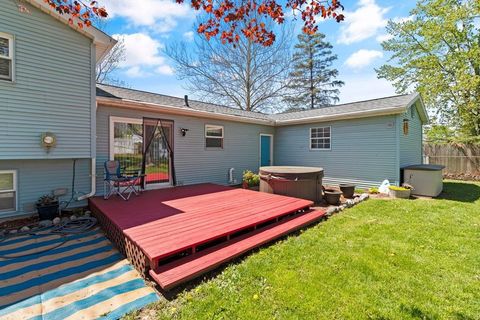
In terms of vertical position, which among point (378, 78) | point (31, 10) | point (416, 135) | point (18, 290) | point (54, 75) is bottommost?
point (18, 290)

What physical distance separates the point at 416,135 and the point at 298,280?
9990 millimetres

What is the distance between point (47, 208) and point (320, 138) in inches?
352

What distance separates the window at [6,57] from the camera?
4.46 meters

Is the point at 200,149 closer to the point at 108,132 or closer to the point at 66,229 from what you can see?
the point at 108,132

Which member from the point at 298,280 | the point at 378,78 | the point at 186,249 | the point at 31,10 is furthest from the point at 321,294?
the point at 378,78

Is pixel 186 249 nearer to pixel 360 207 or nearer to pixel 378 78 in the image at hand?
pixel 360 207

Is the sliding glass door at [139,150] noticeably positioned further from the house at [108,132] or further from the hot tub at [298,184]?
the hot tub at [298,184]

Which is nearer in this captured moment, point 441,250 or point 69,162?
point 441,250

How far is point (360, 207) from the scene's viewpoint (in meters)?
5.95

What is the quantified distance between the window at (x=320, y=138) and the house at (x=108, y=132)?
4cm

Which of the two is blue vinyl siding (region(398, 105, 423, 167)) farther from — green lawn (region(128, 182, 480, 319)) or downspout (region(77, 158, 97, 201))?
downspout (region(77, 158, 97, 201))

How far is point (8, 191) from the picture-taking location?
4.93 metres

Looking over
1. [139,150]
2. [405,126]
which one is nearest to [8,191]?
[139,150]

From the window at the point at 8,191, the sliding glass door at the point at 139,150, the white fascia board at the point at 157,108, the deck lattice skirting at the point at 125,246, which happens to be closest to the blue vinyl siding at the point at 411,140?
the white fascia board at the point at 157,108
